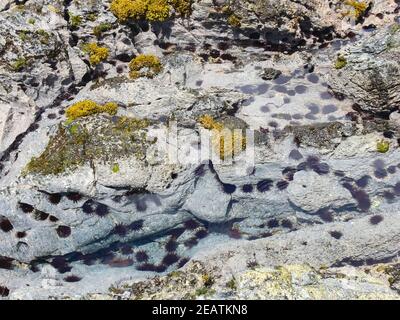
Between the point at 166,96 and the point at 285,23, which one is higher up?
the point at 285,23

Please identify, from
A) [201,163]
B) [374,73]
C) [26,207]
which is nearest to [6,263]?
[26,207]

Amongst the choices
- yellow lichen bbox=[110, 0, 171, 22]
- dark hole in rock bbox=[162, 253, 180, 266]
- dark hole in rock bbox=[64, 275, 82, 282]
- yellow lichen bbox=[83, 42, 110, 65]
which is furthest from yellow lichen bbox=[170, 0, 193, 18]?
dark hole in rock bbox=[64, 275, 82, 282]

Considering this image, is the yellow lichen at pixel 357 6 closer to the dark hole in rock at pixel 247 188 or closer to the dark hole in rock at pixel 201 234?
the dark hole in rock at pixel 247 188

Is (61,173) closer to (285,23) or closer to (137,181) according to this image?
(137,181)
